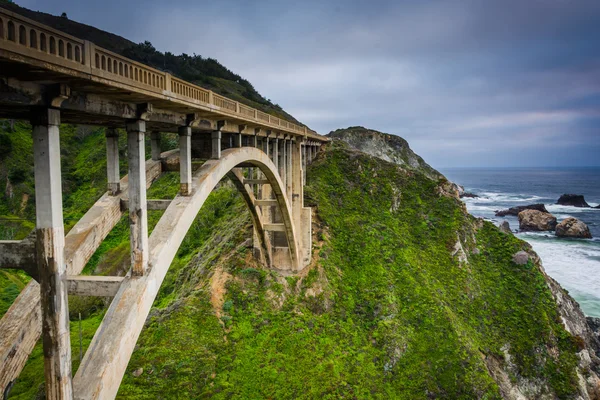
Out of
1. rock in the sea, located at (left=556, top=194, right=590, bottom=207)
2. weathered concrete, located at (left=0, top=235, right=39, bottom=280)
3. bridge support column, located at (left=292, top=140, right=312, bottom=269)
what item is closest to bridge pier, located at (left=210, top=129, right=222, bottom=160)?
weathered concrete, located at (left=0, top=235, right=39, bottom=280)

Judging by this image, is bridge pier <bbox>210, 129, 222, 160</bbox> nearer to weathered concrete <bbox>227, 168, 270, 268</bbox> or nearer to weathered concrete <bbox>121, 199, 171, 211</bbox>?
weathered concrete <bbox>121, 199, 171, 211</bbox>

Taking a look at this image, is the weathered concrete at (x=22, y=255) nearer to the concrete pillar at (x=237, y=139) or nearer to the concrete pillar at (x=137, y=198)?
the concrete pillar at (x=137, y=198)

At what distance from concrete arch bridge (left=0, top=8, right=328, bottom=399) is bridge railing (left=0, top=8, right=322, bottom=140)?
0.6 inches

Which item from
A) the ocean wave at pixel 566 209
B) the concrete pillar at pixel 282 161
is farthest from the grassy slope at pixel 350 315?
the ocean wave at pixel 566 209

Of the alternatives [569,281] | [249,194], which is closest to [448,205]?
[569,281]

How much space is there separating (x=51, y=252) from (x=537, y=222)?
68760mm

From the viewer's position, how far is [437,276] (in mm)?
27188

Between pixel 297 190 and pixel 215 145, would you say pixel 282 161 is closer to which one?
pixel 297 190

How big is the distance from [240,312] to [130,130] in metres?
14.6

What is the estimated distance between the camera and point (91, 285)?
7082 mm

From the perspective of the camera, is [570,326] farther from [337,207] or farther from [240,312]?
[240,312]

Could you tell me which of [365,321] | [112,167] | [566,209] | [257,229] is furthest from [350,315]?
[566,209]

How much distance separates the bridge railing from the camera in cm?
468

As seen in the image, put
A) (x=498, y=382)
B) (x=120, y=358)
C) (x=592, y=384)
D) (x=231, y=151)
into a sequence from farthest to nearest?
(x=592, y=384) → (x=498, y=382) → (x=231, y=151) → (x=120, y=358)
